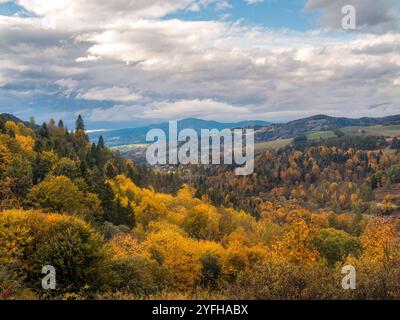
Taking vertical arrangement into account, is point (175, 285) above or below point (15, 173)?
below

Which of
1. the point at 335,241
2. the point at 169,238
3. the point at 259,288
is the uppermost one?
the point at 259,288

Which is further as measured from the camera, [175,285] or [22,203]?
[22,203]

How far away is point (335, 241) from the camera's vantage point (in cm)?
13550

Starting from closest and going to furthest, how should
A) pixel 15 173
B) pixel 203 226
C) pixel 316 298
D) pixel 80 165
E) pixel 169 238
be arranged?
pixel 316 298 < pixel 169 238 < pixel 15 173 < pixel 80 165 < pixel 203 226

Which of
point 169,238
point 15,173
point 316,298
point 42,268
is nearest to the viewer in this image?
point 316,298

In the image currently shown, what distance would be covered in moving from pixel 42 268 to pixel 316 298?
112 ft
